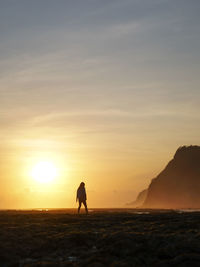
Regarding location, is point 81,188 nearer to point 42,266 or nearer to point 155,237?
point 155,237

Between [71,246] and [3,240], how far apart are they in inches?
114

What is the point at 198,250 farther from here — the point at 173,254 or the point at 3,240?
the point at 3,240

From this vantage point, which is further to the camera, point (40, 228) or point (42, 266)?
point (40, 228)

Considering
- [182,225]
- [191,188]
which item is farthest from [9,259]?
[191,188]

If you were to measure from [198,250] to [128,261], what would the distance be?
2612 millimetres

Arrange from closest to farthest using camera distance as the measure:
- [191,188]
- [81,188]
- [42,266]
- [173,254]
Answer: [42,266] < [173,254] < [81,188] < [191,188]

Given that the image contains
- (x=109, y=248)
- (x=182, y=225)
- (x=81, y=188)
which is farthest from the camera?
(x=81, y=188)

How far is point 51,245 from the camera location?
16.3 m

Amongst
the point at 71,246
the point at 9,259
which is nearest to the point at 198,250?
the point at 71,246

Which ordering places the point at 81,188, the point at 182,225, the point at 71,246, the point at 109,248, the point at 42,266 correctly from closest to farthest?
the point at 42,266 < the point at 109,248 < the point at 71,246 < the point at 182,225 < the point at 81,188

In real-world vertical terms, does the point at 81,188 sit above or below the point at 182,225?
above

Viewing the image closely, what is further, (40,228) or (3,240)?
(40,228)

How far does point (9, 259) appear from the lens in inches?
571

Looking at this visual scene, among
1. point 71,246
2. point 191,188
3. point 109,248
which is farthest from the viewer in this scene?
point 191,188
